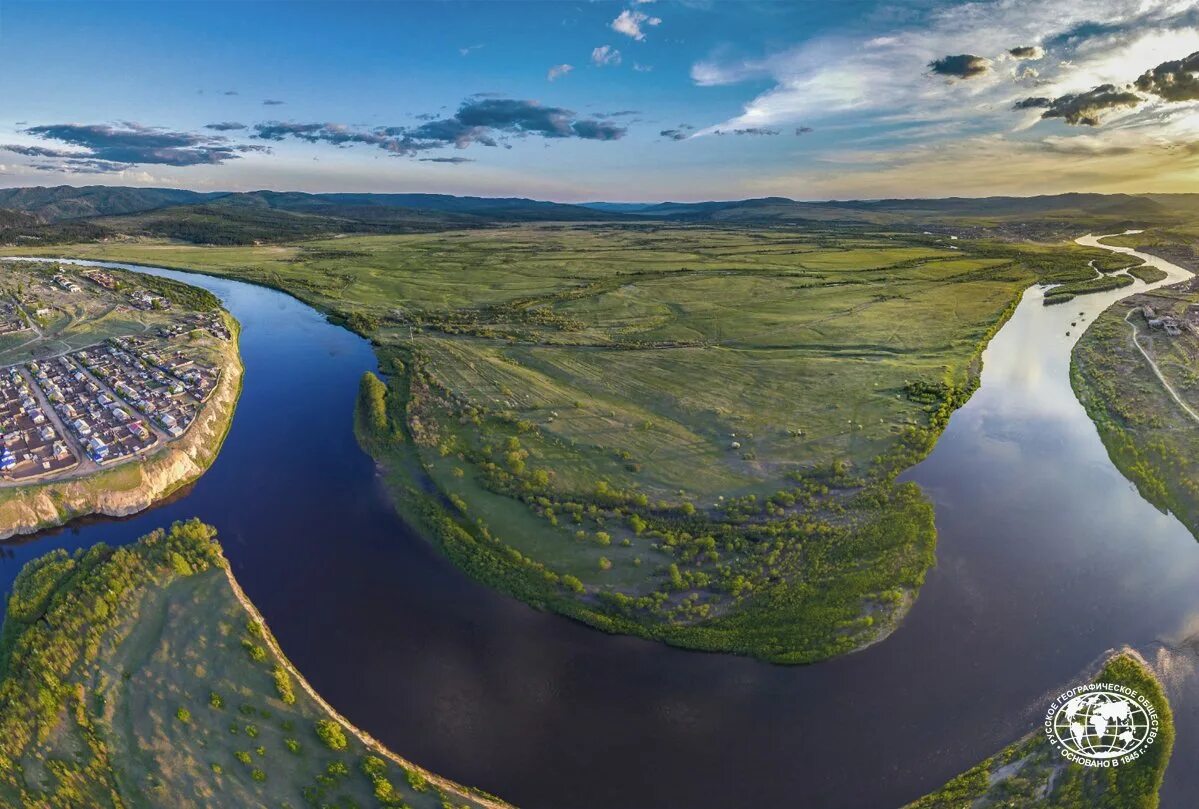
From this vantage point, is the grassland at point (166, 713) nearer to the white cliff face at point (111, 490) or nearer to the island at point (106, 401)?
the white cliff face at point (111, 490)

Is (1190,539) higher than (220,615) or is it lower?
higher

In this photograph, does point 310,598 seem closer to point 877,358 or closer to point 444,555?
point 444,555

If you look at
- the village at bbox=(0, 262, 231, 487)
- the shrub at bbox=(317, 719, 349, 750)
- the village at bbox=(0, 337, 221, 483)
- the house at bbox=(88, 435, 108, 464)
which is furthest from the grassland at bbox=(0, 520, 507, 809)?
the village at bbox=(0, 262, 231, 487)

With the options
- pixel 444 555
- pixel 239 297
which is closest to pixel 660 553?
pixel 444 555

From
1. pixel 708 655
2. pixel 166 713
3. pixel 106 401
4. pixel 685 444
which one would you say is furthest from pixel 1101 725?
pixel 106 401

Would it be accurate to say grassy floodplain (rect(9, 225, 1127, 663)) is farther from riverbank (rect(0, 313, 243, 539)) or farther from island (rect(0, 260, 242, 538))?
island (rect(0, 260, 242, 538))

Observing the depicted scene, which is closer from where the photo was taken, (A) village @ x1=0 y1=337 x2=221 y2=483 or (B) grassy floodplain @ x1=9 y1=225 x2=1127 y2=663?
(B) grassy floodplain @ x1=9 y1=225 x2=1127 y2=663
